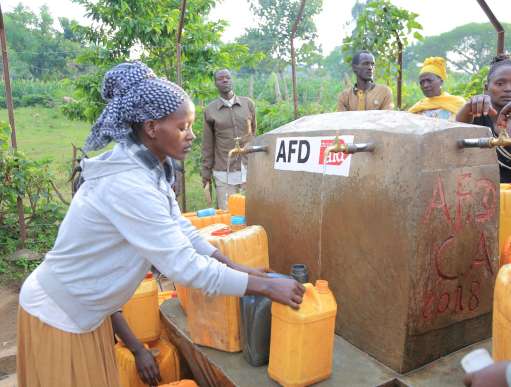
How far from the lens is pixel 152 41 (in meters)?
6.63

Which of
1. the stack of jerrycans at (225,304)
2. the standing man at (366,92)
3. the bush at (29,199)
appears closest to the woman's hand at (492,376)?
the stack of jerrycans at (225,304)

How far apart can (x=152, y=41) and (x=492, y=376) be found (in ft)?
21.2

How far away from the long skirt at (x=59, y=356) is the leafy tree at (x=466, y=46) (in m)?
49.1

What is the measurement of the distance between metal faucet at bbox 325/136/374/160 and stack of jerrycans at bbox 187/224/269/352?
68 cm

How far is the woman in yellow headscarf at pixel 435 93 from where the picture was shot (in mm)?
4055

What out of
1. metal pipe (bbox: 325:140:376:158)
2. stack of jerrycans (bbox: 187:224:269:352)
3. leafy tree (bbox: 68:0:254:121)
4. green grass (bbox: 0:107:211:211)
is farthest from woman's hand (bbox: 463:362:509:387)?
green grass (bbox: 0:107:211:211)

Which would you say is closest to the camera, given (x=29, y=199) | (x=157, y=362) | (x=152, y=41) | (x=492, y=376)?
(x=492, y=376)

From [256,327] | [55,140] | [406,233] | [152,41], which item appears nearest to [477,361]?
[406,233]

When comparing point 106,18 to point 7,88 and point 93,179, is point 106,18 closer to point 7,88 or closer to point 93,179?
point 7,88

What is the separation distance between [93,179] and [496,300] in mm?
1641

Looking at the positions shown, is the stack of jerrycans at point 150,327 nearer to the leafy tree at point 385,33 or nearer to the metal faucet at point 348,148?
the metal faucet at point 348,148

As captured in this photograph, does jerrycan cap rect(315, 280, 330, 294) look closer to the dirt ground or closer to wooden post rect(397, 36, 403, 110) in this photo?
the dirt ground

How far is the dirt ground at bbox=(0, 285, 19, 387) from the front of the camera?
11.5 feet

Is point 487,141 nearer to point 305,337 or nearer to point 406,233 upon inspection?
point 406,233
